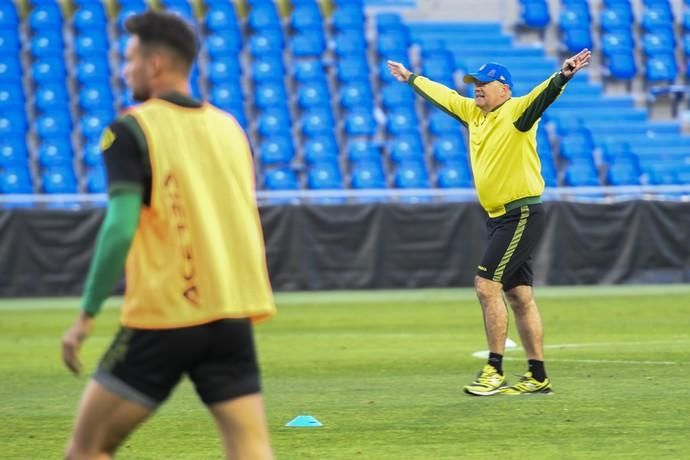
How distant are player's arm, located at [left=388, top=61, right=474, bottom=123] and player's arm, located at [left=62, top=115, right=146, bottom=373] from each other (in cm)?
631

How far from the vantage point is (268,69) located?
2891 cm

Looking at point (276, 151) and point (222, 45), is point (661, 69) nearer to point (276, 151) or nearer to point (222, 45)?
point (276, 151)

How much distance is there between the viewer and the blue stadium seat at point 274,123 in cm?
2766

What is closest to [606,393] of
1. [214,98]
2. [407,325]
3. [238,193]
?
[238,193]

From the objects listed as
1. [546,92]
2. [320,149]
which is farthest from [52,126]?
[546,92]

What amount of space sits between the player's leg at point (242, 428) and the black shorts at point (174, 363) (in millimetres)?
30

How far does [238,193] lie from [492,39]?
1066 inches

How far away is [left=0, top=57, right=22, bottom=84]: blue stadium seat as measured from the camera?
28.0 m

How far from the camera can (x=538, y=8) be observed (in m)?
31.7

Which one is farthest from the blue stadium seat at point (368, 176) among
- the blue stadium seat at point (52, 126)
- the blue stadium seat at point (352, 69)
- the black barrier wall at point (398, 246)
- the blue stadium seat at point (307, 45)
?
the blue stadium seat at point (52, 126)

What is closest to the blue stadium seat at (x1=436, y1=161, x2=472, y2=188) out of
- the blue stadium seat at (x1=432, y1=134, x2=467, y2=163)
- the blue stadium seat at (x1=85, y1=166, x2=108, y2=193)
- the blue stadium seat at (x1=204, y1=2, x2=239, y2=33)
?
the blue stadium seat at (x1=432, y1=134, x2=467, y2=163)

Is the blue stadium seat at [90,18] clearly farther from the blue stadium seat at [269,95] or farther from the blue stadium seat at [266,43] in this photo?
the blue stadium seat at [269,95]

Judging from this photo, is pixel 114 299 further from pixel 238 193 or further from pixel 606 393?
pixel 238 193

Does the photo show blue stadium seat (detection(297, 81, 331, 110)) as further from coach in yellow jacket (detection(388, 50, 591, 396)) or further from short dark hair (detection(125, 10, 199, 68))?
short dark hair (detection(125, 10, 199, 68))
